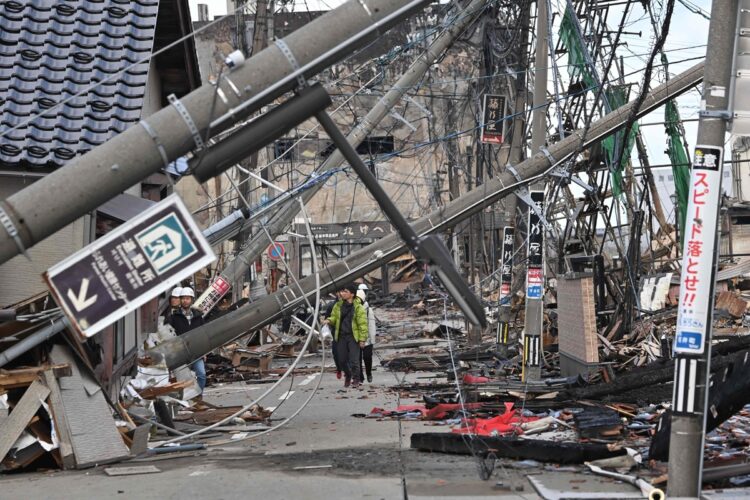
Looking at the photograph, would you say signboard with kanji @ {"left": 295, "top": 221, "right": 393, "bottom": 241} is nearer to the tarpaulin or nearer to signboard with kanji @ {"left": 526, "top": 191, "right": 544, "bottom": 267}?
signboard with kanji @ {"left": 526, "top": 191, "right": 544, "bottom": 267}

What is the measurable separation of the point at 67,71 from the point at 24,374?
4.25 metres

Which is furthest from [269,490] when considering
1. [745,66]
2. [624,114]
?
[624,114]

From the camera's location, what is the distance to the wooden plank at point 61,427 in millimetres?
11055

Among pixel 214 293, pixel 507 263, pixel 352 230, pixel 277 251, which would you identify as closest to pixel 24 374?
pixel 277 251

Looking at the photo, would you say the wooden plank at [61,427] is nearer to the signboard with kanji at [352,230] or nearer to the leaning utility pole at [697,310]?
the leaning utility pole at [697,310]

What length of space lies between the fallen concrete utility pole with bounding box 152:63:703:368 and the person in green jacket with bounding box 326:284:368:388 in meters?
3.72

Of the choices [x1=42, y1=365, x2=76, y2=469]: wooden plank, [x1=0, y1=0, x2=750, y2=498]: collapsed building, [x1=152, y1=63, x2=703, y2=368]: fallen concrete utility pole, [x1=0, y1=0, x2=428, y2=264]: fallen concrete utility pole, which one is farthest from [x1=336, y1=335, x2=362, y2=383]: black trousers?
[x1=0, y1=0, x2=428, y2=264]: fallen concrete utility pole

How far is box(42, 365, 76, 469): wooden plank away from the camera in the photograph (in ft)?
36.3

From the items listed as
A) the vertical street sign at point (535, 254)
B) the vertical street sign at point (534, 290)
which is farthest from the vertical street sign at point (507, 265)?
the vertical street sign at point (535, 254)

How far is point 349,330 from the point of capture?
19.8 meters

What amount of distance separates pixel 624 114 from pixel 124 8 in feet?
25.2

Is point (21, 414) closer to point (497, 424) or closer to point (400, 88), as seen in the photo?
point (497, 424)

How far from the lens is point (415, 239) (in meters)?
8.00

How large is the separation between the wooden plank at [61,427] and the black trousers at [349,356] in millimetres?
9237
